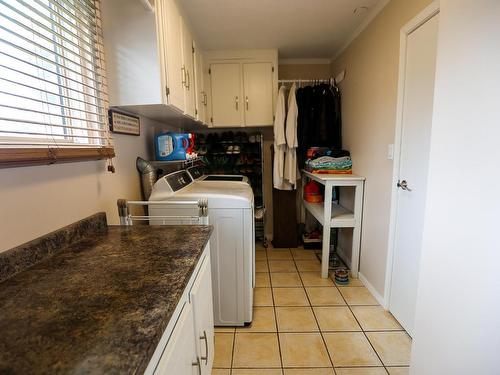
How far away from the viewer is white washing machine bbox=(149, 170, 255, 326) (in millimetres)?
1651

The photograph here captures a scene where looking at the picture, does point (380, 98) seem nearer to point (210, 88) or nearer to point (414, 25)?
point (414, 25)

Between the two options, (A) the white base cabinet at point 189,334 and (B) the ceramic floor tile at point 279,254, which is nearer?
(A) the white base cabinet at point 189,334

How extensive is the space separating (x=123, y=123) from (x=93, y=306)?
119cm

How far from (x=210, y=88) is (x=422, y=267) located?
2620 millimetres

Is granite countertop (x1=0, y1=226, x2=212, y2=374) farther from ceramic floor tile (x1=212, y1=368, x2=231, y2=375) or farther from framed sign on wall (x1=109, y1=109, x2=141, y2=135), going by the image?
ceramic floor tile (x1=212, y1=368, x2=231, y2=375)

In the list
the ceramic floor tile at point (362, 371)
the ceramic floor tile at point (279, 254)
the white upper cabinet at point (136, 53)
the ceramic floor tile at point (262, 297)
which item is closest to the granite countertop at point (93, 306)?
the white upper cabinet at point (136, 53)

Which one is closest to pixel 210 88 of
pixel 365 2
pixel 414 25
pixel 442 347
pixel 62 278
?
pixel 365 2

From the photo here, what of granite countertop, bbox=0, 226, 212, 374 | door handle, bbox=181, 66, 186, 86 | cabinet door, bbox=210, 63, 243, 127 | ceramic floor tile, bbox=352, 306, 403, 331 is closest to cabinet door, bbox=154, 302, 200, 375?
granite countertop, bbox=0, 226, 212, 374

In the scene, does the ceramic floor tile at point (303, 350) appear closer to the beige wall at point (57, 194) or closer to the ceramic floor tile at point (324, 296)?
the ceramic floor tile at point (324, 296)

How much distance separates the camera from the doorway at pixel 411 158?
1.52 meters

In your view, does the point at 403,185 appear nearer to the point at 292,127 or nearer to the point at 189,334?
the point at 292,127

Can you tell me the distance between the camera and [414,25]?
5.22 feet

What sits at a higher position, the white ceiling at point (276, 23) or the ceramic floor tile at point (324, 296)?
the white ceiling at point (276, 23)

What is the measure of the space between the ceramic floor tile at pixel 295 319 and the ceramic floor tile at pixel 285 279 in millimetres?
356
